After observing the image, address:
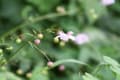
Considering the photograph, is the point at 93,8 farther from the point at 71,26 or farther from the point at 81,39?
the point at 81,39

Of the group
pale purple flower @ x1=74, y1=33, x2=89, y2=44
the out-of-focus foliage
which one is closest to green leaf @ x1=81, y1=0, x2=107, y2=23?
the out-of-focus foliage

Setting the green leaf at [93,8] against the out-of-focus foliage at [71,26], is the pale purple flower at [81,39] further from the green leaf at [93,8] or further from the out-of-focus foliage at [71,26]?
the green leaf at [93,8]

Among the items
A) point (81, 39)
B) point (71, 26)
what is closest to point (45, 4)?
point (71, 26)

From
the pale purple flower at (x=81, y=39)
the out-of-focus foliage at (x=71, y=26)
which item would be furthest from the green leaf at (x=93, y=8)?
the pale purple flower at (x=81, y=39)

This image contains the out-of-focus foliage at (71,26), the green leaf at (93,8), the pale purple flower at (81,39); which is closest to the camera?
the out-of-focus foliage at (71,26)

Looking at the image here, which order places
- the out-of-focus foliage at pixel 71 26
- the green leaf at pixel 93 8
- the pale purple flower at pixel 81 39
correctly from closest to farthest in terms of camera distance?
the out-of-focus foliage at pixel 71 26 < the pale purple flower at pixel 81 39 < the green leaf at pixel 93 8

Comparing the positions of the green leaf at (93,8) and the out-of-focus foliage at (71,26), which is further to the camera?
the green leaf at (93,8)

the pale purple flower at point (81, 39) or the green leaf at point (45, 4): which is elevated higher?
the green leaf at point (45, 4)

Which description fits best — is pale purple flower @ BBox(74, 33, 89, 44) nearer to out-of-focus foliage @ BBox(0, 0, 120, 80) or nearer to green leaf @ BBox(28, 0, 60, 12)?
out-of-focus foliage @ BBox(0, 0, 120, 80)

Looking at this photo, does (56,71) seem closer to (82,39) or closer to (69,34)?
(82,39)

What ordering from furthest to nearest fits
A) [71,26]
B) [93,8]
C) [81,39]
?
[93,8] < [71,26] < [81,39]

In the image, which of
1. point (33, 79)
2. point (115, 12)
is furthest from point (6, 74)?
point (115, 12)
